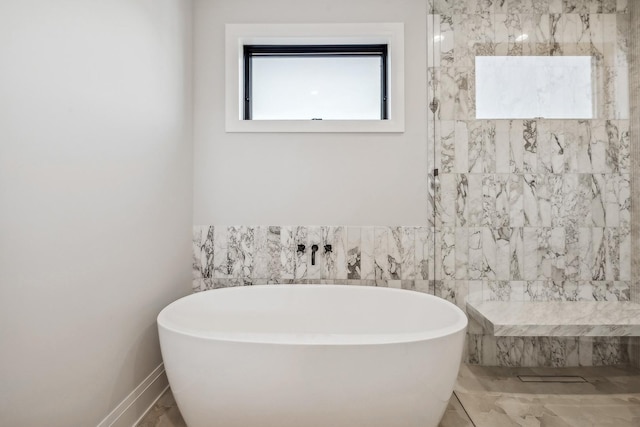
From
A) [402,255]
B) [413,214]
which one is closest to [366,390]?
[402,255]

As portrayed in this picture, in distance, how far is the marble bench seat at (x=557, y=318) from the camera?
70.6 inches

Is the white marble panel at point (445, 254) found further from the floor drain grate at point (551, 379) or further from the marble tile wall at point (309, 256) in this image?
the floor drain grate at point (551, 379)

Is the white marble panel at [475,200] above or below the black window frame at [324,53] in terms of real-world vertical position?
below

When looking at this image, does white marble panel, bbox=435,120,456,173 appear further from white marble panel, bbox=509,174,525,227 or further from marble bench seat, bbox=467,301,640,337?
marble bench seat, bbox=467,301,640,337

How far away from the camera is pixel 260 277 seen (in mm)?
2260

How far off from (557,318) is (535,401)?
463mm

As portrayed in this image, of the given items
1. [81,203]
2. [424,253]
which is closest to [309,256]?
[424,253]

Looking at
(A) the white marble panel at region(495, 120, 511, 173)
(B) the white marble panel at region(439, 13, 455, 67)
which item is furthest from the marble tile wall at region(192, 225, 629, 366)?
(B) the white marble panel at region(439, 13, 455, 67)

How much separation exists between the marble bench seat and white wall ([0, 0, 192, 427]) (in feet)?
6.07

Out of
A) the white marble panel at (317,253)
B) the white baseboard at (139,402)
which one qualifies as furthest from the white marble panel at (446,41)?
the white baseboard at (139,402)

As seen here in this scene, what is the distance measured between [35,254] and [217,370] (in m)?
0.73

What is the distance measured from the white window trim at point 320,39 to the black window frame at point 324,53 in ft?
0.46

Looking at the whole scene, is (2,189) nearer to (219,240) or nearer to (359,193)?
(219,240)

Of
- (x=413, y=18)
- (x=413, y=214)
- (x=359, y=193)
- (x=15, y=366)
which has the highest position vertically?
(x=413, y=18)
